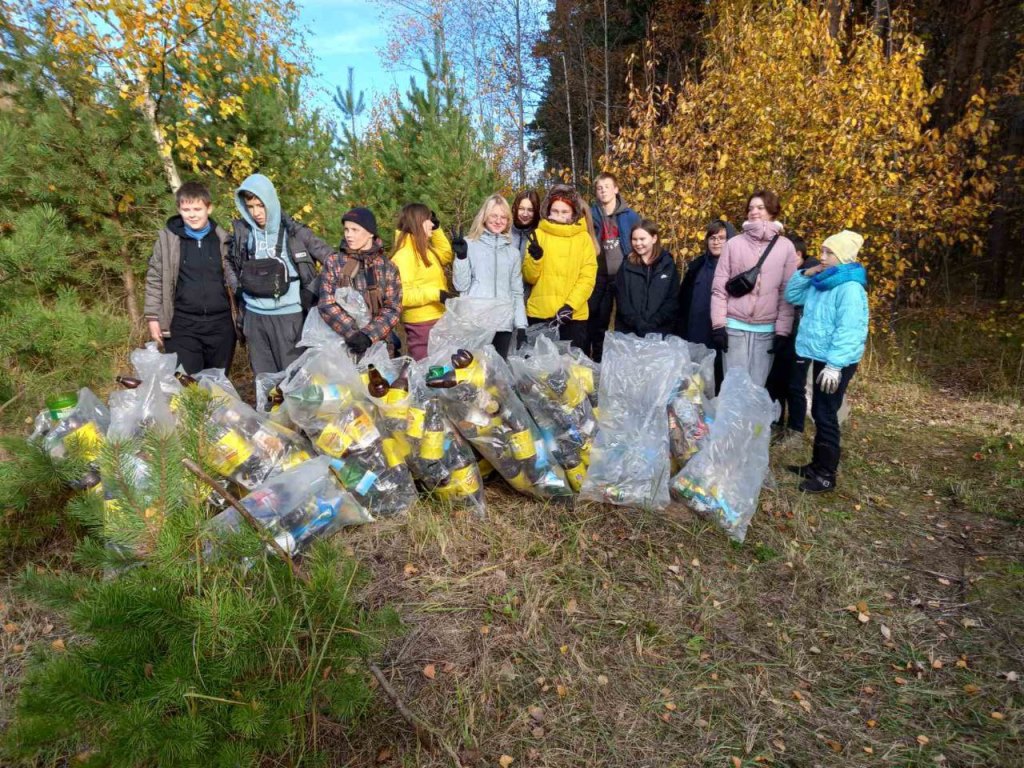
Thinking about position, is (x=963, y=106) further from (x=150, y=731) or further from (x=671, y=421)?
(x=150, y=731)

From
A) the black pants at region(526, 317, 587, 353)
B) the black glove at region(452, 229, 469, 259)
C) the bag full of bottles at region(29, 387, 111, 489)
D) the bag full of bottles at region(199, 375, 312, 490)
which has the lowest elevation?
the bag full of bottles at region(199, 375, 312, 490)

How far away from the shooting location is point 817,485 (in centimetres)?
344

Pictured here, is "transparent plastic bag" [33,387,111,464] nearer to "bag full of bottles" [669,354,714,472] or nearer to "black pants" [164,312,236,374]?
"black pants" [164,312,236,374]

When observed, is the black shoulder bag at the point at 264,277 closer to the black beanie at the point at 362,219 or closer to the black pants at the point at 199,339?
the black pants at the point at 199,339

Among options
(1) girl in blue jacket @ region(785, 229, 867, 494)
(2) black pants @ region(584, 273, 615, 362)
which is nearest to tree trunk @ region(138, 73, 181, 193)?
(2) black pants @ region(584, 273, 615, 362)

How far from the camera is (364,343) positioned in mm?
3260

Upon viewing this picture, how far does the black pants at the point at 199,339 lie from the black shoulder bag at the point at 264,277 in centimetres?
32

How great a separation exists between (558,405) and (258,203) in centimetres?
212

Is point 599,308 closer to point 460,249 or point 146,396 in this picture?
point 460,249

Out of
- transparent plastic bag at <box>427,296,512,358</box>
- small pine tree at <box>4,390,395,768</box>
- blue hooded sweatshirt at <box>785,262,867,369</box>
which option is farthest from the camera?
blue hooded sweatshirt at <box>785,262,867,369</box>

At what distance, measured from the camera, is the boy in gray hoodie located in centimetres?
333

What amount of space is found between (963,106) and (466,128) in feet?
28.9

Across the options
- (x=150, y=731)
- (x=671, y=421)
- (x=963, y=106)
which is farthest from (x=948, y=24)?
(x=150, y=731)

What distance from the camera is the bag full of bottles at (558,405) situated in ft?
9.58
